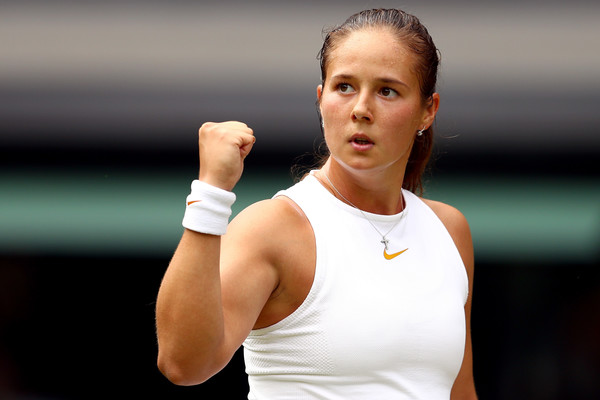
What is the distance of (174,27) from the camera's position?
401 centimetres

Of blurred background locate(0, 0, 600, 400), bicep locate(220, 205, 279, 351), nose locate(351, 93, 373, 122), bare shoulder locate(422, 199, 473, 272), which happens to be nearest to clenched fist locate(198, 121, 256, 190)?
bicep locate(220, 205, 279, 351)

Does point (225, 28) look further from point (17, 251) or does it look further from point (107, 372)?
point (107, 372)

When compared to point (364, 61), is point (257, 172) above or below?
below

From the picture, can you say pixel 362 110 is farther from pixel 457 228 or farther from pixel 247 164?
pixel 247 164

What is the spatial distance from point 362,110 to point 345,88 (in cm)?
8

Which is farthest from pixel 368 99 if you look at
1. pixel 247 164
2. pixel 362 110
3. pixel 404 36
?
pixel 247 164

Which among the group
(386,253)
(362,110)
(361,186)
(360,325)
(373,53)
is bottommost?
(360,325)

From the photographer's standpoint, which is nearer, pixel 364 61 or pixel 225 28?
pixel 364 61

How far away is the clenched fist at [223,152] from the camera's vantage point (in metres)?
1.23

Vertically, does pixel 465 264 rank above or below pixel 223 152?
below

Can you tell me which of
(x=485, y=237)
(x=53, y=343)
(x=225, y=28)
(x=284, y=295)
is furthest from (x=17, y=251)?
(x=284, y=295)

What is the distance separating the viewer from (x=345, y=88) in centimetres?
150

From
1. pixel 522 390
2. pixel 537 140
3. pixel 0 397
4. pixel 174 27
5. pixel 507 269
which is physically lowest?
pixel 0 397

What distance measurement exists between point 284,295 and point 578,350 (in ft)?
9.67
